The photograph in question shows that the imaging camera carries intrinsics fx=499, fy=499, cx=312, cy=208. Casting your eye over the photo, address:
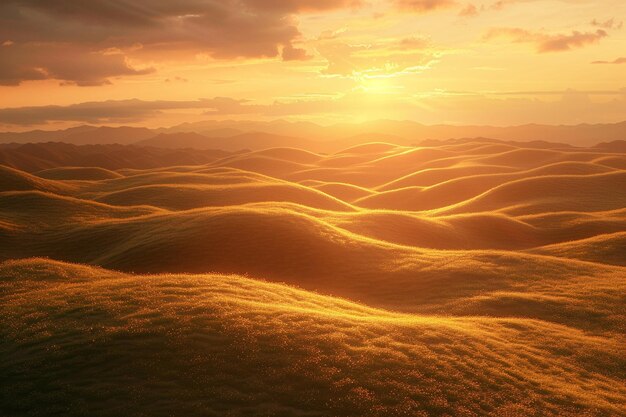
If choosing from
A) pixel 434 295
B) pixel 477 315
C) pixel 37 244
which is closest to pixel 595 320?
pixel 477 315

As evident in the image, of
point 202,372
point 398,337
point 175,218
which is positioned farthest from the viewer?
point 175,218

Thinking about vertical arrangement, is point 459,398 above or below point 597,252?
above

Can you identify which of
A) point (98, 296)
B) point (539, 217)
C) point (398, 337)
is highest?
point (98, 296)

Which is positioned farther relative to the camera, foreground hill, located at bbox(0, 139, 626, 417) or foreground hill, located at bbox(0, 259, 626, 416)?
foreground hill, located at bbox(0, 139, 626, 417)

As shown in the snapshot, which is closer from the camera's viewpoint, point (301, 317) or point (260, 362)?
point (260, 362)

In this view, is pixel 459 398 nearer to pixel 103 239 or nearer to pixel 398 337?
pixel 398 337

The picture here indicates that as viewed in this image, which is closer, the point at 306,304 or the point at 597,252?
the point at 306,304

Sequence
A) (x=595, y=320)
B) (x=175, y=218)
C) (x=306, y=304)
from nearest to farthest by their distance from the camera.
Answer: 1. (x=306, y=304)
2. (x=595, y=320)
3. (x=175, y=218)

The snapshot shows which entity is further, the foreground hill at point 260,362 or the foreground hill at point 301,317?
the foreground hill at point 301,317
